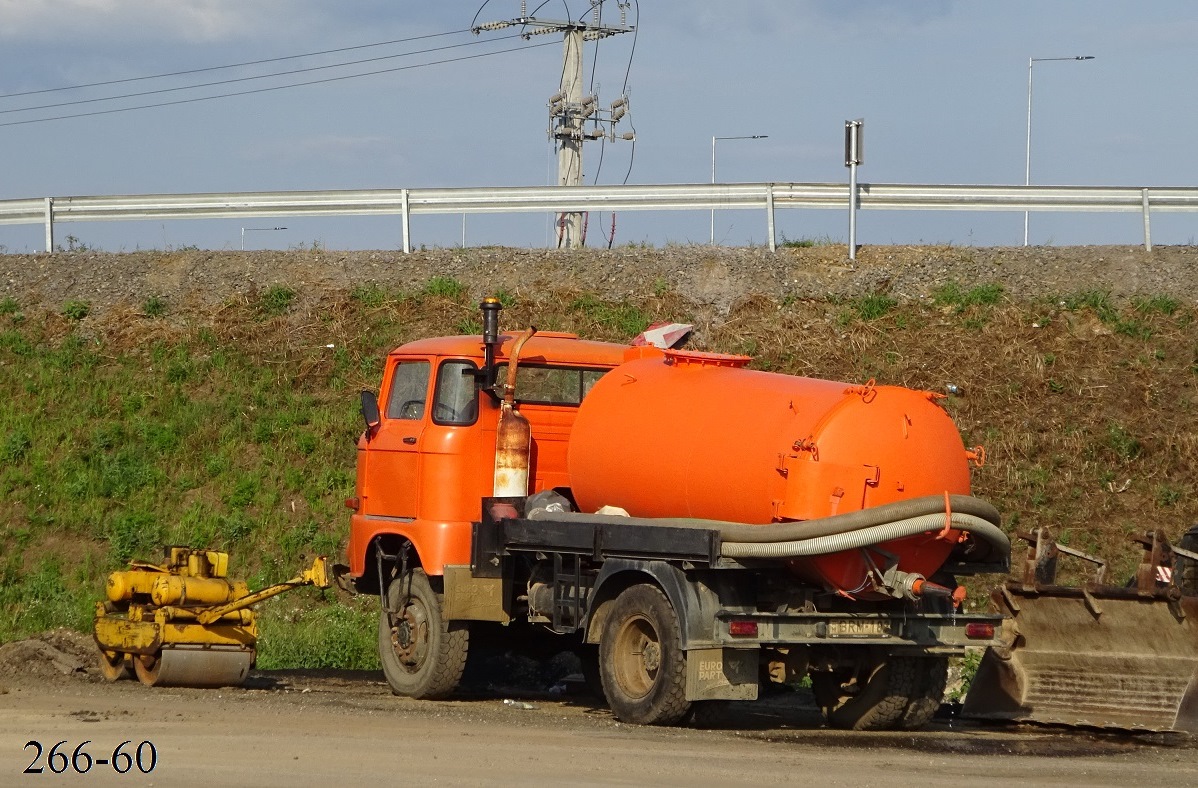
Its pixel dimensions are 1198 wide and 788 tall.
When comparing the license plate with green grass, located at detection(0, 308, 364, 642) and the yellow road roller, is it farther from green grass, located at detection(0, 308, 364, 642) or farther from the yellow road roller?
green grass, located at detection(0, 308, 364, 642)

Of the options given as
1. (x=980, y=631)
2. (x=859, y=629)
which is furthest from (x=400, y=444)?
(x=980, y=631)

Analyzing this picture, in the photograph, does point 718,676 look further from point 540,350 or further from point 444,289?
point 444,289

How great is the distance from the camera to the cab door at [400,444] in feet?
43.0

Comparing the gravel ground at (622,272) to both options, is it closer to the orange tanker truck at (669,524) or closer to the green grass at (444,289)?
the green grass at (444,289)

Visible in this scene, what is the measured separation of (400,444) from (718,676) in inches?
167

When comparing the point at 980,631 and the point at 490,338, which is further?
the point at 490,338

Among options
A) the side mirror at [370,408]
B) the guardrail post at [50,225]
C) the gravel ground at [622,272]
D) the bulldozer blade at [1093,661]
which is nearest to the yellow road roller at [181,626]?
the side mirror at [370,408]

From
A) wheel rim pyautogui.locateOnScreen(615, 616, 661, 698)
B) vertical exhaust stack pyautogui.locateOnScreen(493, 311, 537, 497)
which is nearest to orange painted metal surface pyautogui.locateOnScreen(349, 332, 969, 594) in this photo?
vertical exhaust stack pyautogui.locateOnScreen(493, 311, 537, 497)

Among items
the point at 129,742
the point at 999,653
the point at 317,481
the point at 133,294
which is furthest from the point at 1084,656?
the point at 133,294

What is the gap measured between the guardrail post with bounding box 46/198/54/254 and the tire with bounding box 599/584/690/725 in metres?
17.6

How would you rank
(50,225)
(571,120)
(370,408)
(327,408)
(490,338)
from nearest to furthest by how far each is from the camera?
(490,338)
(370,408)
(327,408)
(50,225)
(571,120)

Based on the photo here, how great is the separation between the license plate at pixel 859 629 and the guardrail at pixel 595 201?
13776 millimetres

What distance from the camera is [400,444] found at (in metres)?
13.3

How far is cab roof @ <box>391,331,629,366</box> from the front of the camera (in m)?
13.0
